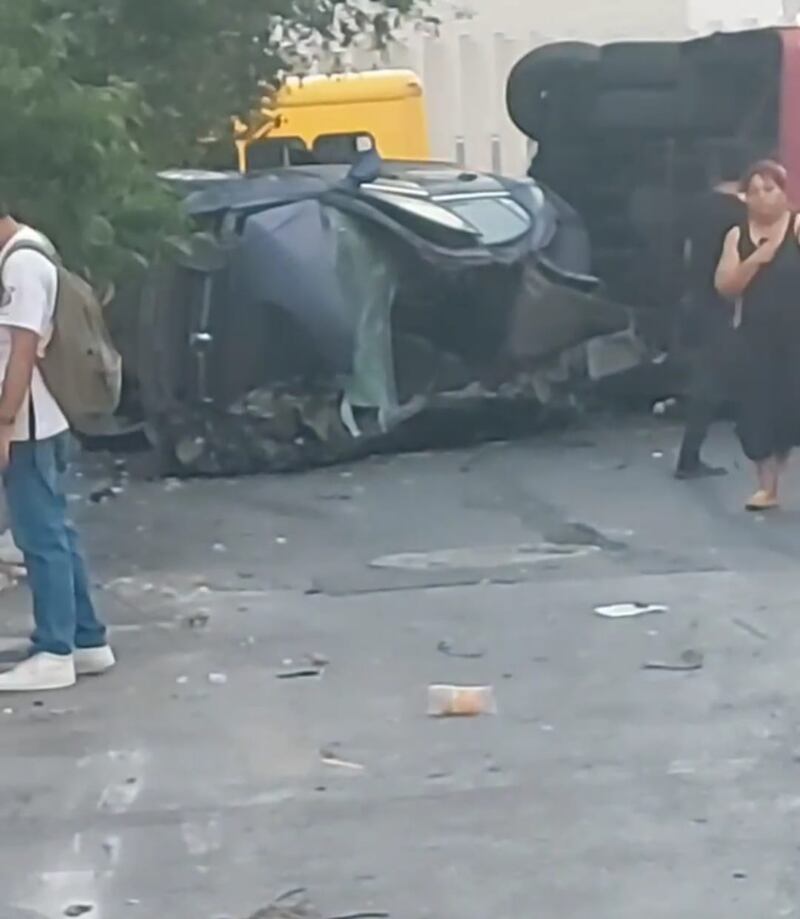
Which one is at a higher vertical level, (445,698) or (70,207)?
(70,207)

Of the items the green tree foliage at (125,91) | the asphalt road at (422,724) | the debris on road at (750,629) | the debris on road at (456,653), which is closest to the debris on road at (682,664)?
the asphalt road at (422,724)

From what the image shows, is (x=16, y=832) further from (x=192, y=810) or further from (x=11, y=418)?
(x=11, y=418)

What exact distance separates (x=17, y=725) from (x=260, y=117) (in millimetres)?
5217

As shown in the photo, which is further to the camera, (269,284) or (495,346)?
(495,346)

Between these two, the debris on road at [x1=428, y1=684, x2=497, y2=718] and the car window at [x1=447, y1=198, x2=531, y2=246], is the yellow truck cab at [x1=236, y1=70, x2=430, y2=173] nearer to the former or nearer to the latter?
the car window at [x1=447, y1=198, x2=531, y2=246]

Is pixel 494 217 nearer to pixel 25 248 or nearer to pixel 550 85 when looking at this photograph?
pixel 550 85

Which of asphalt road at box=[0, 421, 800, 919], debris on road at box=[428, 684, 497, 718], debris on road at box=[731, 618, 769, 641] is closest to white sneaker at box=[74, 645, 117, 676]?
asphalt road at box=[0, 421, 800, 919]

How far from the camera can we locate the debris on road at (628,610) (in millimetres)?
9516

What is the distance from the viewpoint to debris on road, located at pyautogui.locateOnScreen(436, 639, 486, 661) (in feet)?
28.9

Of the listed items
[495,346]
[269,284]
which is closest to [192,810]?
[269,284]

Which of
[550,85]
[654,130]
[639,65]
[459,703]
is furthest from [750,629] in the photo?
[550,85]

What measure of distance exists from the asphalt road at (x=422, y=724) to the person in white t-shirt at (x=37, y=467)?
0.70ft

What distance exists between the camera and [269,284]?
1379cm

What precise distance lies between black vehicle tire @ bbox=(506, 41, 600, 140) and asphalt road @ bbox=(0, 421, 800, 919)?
420 centimetres
